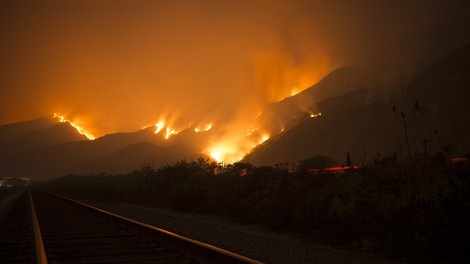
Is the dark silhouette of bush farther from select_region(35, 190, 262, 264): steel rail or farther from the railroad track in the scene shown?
the railroad track

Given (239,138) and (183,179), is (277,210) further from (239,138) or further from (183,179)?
(239,138)

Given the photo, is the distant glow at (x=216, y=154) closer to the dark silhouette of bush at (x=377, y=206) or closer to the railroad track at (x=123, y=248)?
the dark silhouette of bush at (x=377, y=206)

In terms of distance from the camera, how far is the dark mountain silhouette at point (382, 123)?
80.0m

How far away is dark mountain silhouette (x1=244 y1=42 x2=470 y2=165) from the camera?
262ft

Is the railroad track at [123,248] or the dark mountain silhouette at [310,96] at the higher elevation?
the dark mountain silhouette at [310,96]

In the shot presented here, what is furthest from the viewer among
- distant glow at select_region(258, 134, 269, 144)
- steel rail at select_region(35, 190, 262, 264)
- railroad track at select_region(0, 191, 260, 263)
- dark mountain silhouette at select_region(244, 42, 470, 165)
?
distant glow at select_region(258, 134, 269, 144)

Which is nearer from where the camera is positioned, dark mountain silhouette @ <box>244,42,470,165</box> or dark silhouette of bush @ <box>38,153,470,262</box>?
dark silhouette of bush @ <box>38,153,470,262</box>

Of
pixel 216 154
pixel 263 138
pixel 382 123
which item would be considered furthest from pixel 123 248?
pixel 263 138

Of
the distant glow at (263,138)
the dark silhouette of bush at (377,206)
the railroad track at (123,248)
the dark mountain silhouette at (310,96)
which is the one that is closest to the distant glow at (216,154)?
the distant glow at (263,138)

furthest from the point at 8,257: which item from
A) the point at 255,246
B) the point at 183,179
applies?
the point at 183,179

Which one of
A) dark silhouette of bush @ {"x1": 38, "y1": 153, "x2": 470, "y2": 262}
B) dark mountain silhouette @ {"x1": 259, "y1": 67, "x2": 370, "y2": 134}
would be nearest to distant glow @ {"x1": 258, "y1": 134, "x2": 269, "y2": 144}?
dark mountain silhouette @ {"x1": 259, "y1": 67, "x2": 370, "y2": 134}

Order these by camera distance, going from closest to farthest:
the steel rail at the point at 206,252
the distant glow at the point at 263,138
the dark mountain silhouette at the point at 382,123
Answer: the steel rail at the point at 206,252 < the dark mountain silhouette at the point at 382,123 < the distant glow at the point at 263,138

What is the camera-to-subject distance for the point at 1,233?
9.45m

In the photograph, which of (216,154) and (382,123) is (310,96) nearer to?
(216,154)
